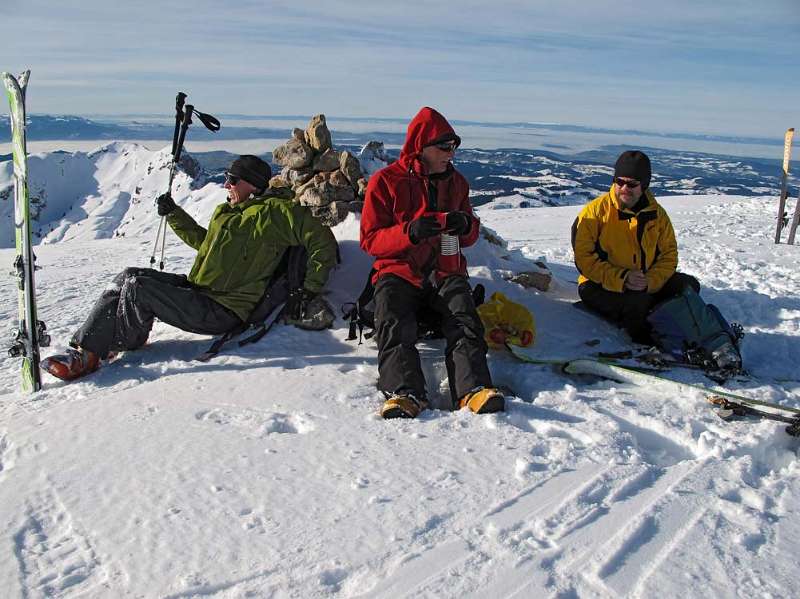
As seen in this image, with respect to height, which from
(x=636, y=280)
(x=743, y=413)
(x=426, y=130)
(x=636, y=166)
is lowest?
(x=743, y=413)

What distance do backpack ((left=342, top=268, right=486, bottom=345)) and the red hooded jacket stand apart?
16cm

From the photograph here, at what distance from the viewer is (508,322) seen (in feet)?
15.3

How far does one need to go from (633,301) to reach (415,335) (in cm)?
193

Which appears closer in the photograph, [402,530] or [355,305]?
[402,530]

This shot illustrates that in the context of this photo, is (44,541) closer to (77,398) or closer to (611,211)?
(77,398)

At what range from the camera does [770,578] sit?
2154 mm

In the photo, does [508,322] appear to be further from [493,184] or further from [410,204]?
[493,184]

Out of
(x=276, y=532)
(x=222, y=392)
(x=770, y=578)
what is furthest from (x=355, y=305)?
(x=770, y=578)

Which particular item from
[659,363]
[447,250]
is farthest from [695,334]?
[447,250]

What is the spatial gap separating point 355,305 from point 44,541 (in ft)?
8.68

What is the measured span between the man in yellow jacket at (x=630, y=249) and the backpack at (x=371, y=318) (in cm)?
96

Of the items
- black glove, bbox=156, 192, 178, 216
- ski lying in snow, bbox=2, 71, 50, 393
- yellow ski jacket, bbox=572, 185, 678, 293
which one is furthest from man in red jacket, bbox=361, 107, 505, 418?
ski lying in snow, bbox=2, 71, 50, 393

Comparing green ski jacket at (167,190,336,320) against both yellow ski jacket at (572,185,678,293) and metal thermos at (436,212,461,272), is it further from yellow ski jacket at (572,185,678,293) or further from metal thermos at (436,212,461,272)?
yellow ski jacket at (572,185,678,293)

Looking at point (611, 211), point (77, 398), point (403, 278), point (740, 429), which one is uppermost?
point (611, 211)
